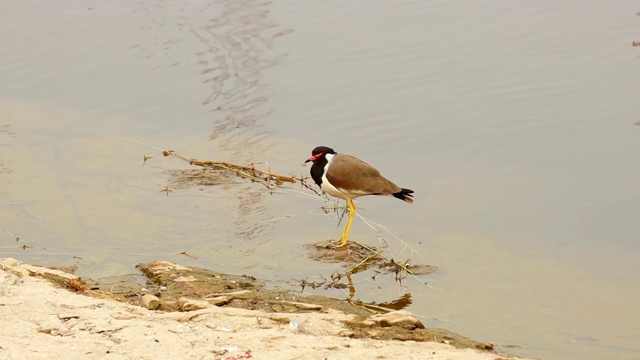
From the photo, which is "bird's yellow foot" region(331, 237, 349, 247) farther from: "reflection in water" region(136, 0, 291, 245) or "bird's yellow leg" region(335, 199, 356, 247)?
"reflection in water" region(136, 0, 291, 245)

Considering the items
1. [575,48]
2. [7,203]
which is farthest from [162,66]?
[575,48]

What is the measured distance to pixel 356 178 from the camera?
8.70 meters

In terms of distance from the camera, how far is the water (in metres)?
8.21

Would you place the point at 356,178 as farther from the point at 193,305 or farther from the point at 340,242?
the point at 193,305

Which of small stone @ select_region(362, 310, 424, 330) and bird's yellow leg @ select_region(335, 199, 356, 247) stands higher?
bird's yellow leg @ select_region(335, 199, 356, 247)

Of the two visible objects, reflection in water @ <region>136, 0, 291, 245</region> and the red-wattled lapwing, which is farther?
reflection in water @ <region>136, 0, 291, 245</region>

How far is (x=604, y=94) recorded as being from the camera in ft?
40.0

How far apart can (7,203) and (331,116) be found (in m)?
4.00

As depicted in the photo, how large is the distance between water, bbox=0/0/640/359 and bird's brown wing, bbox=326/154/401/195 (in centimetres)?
51

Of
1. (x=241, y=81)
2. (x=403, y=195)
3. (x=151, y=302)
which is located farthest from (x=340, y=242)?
(x=241, y=81)

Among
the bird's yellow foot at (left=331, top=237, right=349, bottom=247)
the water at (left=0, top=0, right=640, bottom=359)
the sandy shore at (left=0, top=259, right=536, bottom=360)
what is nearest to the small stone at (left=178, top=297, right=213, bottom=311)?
the sandy shore at (left=0, top=259, right=536, bottom=360)

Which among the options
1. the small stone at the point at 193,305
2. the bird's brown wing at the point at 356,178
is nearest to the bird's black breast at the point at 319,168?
the bird's brown wing at the point at 356,178

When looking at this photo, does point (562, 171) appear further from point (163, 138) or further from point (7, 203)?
point (7, 203)

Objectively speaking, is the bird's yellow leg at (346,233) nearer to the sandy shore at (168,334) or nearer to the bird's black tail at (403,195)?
the bird's black tail at (403,195)
